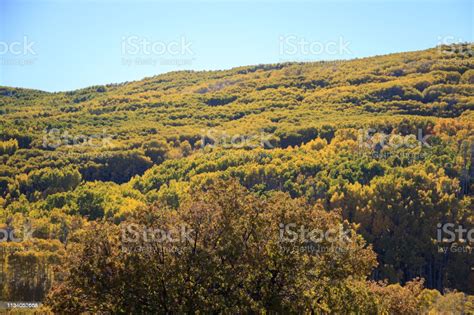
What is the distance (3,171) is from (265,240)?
13427 centimetres

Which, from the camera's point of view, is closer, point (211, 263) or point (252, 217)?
point (211, 263)

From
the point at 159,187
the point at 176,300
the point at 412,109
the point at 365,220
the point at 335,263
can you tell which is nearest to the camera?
the point at 176,300

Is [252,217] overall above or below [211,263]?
above

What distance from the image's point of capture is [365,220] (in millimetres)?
120250

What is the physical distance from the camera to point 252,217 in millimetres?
37156

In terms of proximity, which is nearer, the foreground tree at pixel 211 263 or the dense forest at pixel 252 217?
the foreground tree at pixel 211 263

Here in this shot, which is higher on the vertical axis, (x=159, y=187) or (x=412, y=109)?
(x=412, y=109)

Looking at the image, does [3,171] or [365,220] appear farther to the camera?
[3,171]

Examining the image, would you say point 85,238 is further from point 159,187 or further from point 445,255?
point 159,187

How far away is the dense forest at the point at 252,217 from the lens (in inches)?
1401

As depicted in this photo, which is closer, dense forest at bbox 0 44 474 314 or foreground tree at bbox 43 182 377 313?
foreground tree at bbox 43 182 377 313

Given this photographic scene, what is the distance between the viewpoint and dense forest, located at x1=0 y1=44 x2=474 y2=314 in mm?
35594

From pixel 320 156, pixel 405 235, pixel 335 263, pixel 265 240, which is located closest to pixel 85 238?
pixel 265 240

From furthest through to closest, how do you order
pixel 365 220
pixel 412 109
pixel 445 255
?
1. pixel 412 109
2. pixel 365 220
3. pixel 445 255
